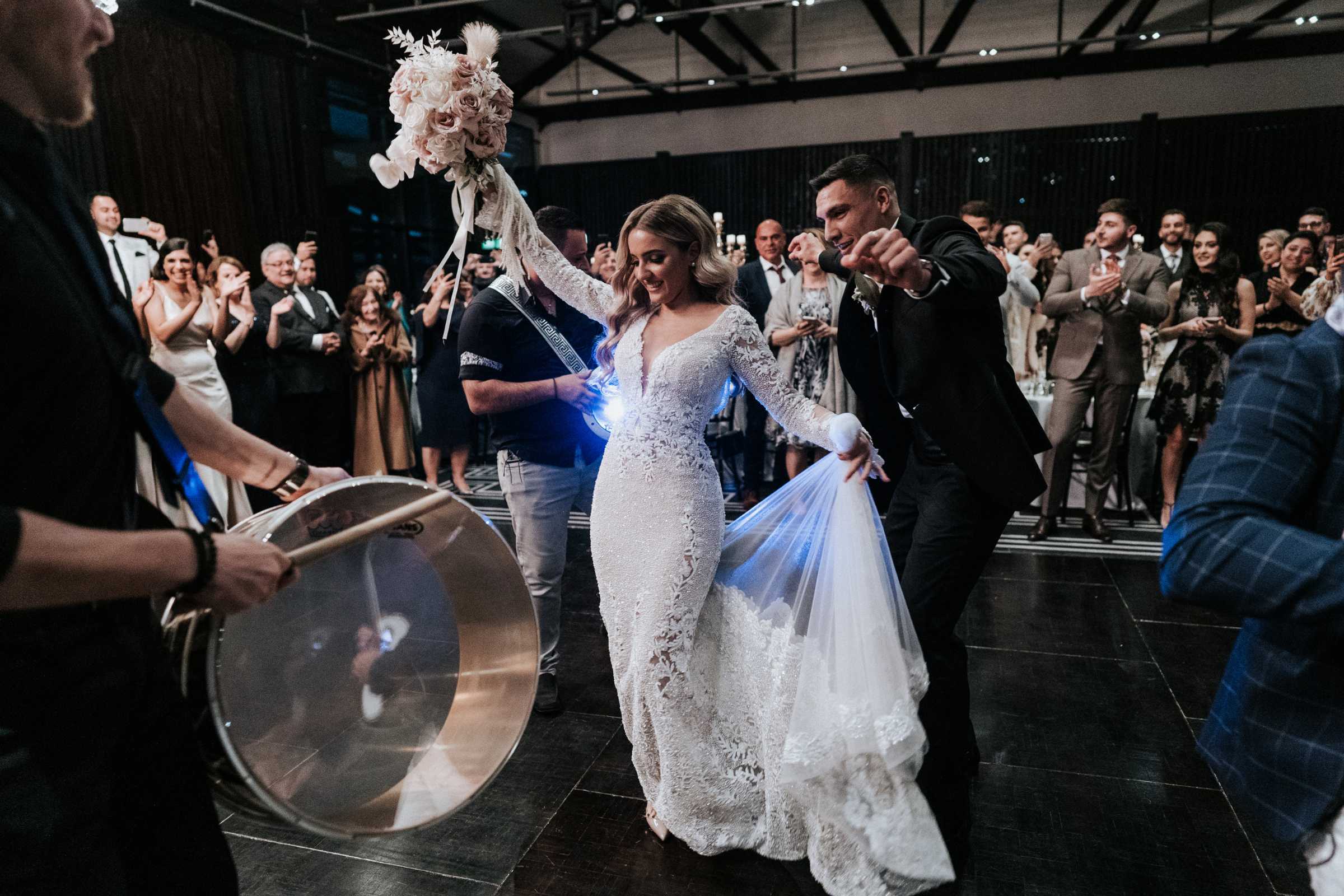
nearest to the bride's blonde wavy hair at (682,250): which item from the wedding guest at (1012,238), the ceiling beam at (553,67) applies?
the wedding guest at (1012,238)

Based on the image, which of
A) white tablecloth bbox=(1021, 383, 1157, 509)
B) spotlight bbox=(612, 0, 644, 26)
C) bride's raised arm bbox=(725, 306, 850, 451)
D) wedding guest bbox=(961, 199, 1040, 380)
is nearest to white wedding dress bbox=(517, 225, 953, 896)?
bride's raised arm bbox=(725, 306, 850, 451)

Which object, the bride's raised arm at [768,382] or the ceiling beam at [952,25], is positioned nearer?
the bride's raised arm at [768,382]

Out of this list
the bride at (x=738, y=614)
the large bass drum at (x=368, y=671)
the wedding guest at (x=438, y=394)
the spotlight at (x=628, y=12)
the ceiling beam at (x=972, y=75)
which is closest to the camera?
the large bass drum at (x=368, y=671)

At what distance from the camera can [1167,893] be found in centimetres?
206

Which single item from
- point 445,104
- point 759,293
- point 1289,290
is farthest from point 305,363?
point 1289,290

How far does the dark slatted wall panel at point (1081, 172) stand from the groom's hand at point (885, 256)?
868 cm

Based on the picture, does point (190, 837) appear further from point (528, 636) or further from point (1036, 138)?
point (1036, 138)

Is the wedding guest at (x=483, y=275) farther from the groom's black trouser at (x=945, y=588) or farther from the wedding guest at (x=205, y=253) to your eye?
the groom's black trouser at (x=945, y=588)

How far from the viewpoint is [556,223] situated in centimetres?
302

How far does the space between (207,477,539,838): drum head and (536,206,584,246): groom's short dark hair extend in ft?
5.86

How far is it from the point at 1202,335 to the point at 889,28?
703 centimetres

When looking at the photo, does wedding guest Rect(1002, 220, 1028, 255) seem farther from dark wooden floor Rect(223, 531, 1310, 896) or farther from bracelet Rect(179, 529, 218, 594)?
Result: bracelet Rect(179, 529, 218, 594)

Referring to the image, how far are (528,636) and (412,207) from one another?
10499 millimetres

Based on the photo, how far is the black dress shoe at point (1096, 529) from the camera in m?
5.14
